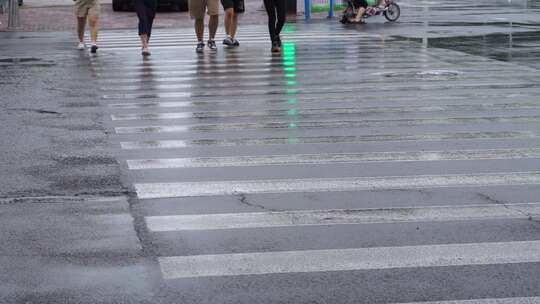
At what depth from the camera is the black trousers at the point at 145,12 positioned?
18.1 m

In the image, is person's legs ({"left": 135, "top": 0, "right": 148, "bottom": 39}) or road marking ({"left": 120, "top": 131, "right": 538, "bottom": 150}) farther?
person's legs ({"left": 135, "top": 0, "right": 148, "bottom": 39})

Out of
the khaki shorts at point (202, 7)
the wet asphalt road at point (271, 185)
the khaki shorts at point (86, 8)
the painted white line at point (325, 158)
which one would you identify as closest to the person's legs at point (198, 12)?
the khaki shorts at point (202, 7)

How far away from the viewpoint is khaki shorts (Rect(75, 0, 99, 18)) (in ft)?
61.4

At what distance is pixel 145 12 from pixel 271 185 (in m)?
10.8

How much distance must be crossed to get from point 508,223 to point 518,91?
6.82 m

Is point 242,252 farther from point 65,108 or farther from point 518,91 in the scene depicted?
point 518,91

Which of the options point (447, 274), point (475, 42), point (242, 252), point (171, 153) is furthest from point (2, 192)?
point (475, 42)

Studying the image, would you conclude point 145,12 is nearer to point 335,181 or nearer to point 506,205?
point 335,181

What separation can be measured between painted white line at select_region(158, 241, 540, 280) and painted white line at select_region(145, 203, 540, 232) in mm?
639

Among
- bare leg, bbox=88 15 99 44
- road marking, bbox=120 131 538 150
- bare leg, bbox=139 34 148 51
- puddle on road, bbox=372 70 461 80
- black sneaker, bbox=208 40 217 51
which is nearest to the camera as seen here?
road marking, bbox=120 131 538 150

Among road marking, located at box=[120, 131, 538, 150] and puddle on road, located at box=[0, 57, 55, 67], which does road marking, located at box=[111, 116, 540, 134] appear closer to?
Answer: road marking, located at box=[120, 131, 538, 150]

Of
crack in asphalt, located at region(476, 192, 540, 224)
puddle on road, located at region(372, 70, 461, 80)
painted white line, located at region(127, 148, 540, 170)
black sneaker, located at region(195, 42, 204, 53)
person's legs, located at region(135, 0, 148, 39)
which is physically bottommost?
crack in asphalt, located at region(476, 192, 540, 224)

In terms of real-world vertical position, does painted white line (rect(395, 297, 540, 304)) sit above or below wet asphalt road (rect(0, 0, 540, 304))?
below

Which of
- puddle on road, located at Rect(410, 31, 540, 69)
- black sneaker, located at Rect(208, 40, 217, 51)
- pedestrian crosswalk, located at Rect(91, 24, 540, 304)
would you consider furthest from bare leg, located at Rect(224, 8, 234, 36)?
puddle on road, located at Rect(410, 31, 540, 69)
